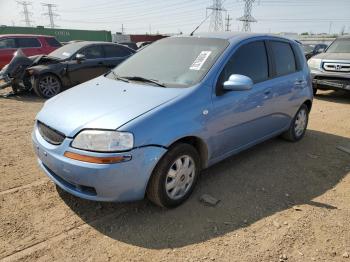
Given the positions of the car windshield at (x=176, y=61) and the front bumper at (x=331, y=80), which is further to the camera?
the front bumper at (x=331, y=80)

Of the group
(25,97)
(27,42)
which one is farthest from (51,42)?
(25,97)

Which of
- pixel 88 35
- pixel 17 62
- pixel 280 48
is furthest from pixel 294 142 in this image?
pixel 88 35

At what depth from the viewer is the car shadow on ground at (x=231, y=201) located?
3.00 metres

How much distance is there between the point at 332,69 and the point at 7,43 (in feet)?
36.5

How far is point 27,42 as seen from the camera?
12.5 m

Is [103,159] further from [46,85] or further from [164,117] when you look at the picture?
[46,85]

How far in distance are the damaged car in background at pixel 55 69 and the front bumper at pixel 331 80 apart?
239 inches

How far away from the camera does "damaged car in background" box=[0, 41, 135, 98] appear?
8.86 m

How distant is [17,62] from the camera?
8.99 m

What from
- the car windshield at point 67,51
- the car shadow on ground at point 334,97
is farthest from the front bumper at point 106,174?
the car shadow on ground at point 334,97

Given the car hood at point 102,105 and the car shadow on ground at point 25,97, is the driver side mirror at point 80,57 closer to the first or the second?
the car shadow on ground at point 25,97

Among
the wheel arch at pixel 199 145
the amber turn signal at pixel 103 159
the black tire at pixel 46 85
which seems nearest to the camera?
the amber turn signal at pixel 103 159

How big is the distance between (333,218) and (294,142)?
2.31 metres

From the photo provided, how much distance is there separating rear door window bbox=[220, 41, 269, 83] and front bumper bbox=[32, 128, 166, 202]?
134 cm
